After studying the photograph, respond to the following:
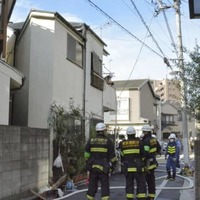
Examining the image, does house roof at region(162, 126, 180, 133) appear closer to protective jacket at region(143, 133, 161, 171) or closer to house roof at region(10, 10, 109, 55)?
house roof at region(10, 10, 109, 55)

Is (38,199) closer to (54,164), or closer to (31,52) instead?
(54,164)

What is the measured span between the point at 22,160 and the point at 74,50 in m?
7.38

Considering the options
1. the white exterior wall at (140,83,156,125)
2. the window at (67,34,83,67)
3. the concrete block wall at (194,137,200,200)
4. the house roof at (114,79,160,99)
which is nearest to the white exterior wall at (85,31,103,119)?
the window at (67,34,83,67)

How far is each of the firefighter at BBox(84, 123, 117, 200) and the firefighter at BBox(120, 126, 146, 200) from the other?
0.41m

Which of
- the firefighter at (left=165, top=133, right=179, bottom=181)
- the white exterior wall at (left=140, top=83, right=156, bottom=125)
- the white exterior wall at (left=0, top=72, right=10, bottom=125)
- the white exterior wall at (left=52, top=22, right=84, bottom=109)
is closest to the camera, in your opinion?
the white exterior wall at (left=0, top=72, right=10, bottom=125)

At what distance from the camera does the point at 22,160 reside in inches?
402

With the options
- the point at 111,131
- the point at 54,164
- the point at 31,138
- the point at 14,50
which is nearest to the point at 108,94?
the point at 111,131

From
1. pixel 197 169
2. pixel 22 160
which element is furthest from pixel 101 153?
pixel 22 160

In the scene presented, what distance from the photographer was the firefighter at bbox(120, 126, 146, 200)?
9062mm

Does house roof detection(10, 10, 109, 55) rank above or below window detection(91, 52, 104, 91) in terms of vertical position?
above

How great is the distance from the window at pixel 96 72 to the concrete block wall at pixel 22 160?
715cm

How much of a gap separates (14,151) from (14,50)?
7448 millimetres

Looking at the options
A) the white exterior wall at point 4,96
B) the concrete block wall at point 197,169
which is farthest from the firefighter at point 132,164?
the white exterior wall at point 4,96

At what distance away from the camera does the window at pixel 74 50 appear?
16047 mm
